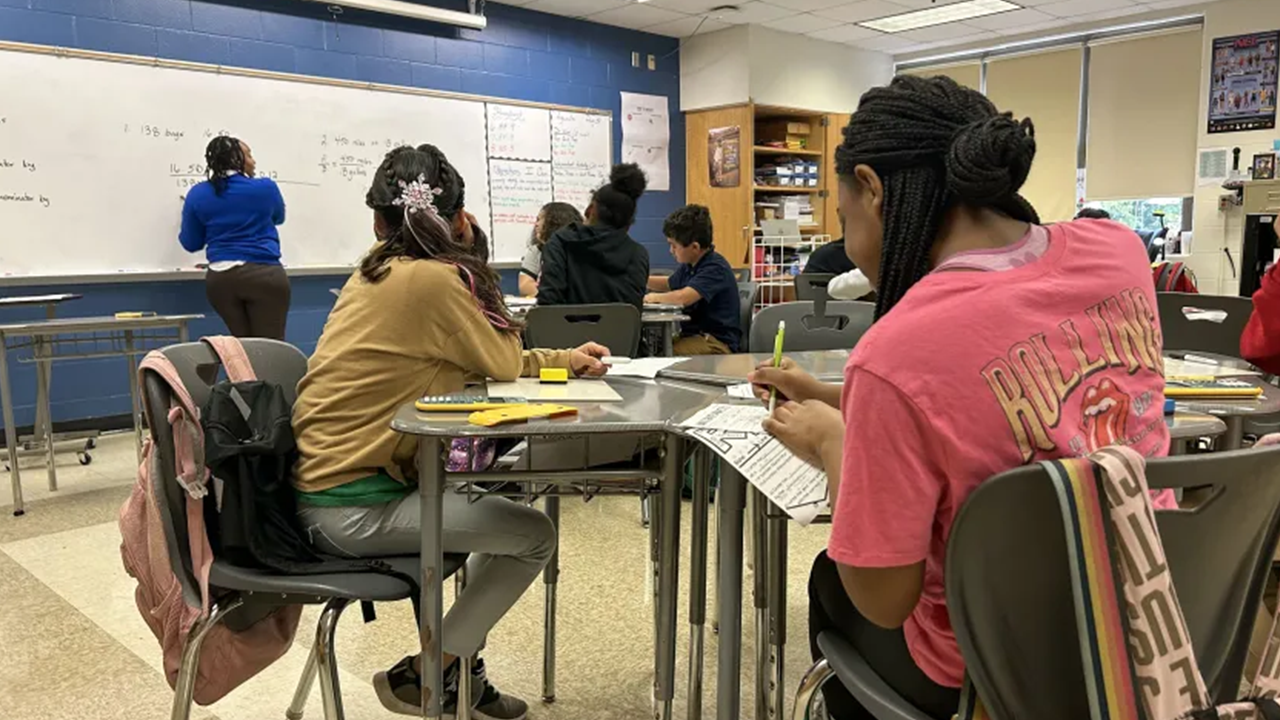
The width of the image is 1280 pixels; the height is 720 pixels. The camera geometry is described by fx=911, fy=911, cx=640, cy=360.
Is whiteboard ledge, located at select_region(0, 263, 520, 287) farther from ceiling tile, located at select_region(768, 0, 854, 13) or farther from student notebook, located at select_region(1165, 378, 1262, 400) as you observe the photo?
ceiling tile, located at select_region(768, 0, 854, 13)

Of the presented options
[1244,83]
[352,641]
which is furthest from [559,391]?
[1244,83]

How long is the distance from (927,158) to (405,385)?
3.30ft

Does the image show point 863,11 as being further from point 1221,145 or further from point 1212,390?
point 1212,390

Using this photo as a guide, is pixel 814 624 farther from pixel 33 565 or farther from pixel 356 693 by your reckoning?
pixel 33 565

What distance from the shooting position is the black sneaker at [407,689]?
179 cm

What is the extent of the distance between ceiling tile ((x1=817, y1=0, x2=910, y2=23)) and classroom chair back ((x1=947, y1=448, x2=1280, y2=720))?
20.2 feet

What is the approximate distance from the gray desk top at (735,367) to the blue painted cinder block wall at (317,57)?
→ 13.0 ft

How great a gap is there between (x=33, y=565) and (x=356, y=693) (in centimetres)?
152

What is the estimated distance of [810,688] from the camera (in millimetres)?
1125

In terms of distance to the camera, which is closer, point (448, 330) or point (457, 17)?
point (448, 330)

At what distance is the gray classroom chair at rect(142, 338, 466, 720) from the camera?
1394mm

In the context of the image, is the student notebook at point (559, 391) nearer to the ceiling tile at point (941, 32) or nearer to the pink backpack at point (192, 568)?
the pink backpack at point (192, 568)

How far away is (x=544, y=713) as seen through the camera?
1945mm

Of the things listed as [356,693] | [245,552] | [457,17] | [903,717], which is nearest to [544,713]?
[356,693]
